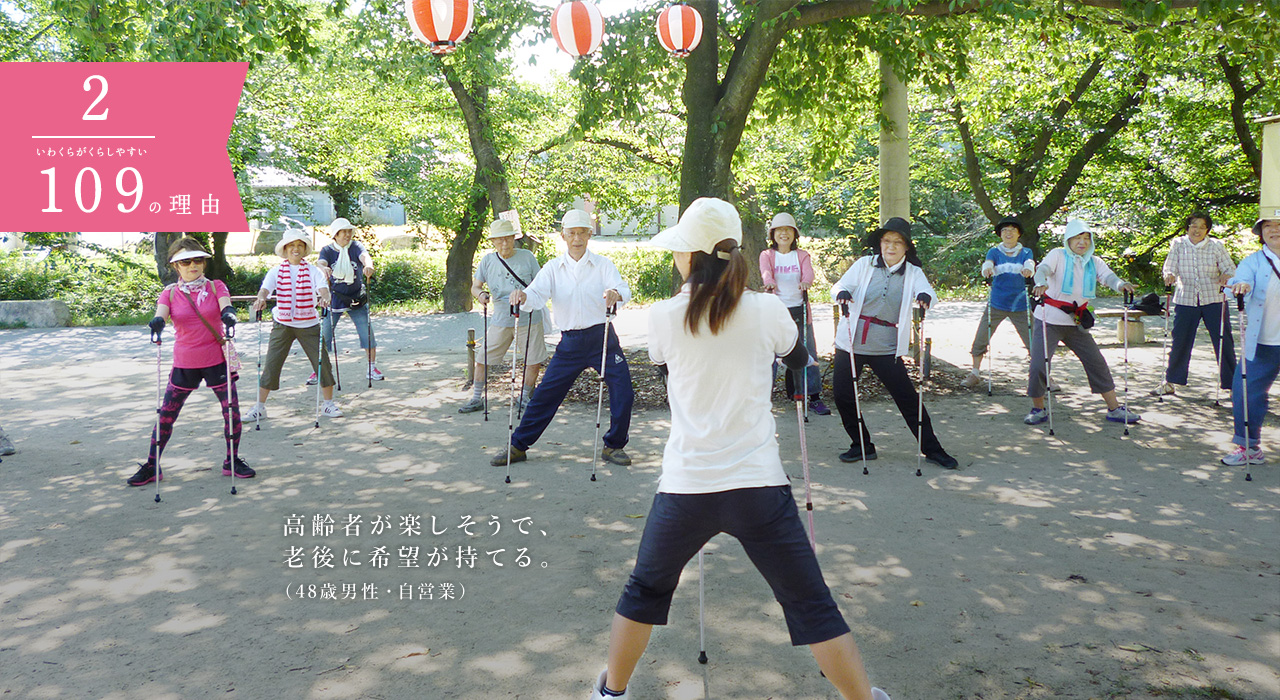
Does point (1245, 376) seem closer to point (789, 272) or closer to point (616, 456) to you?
point (789, 272)

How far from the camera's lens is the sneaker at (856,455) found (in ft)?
24.0

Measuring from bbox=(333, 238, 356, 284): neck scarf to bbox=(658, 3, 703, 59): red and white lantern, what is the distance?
4.43 m

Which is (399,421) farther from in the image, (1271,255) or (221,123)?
(1271,255)

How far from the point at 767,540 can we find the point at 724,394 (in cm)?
50

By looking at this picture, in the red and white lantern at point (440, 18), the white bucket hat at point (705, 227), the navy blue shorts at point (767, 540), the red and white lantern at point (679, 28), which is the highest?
the red and white lantern at point (679, 28)

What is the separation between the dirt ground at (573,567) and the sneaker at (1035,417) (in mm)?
214

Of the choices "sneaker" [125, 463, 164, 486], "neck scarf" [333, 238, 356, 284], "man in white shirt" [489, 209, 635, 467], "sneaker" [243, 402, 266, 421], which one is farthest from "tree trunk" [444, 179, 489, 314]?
"sneaker" [125, 463, 164, 486]

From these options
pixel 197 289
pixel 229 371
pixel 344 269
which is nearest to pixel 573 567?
pixel 229 371

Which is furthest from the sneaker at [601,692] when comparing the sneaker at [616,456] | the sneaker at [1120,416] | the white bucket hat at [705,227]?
the sneaker at [1120,416]

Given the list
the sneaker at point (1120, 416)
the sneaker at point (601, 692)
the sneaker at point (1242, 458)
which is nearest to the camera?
the sneaker at point (601, 692)

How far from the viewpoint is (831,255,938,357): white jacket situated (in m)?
6.91

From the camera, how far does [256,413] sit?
883cm

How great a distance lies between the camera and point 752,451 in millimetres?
3092

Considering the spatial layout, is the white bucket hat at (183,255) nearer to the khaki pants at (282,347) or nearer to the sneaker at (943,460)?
the khaki pants at (282,347)
